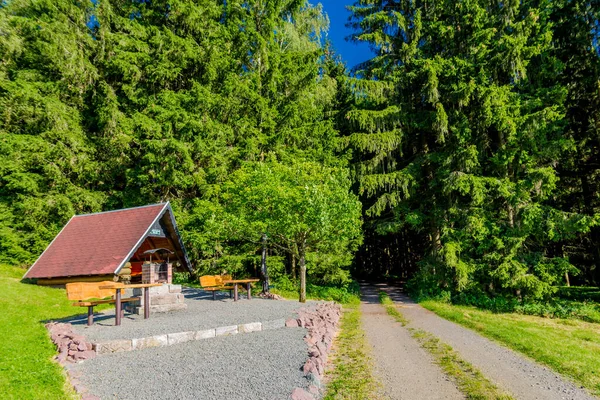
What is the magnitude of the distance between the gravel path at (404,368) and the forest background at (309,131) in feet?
16.1

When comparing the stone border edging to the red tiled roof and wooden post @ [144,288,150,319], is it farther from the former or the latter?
the red tiled roof

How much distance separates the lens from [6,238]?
17266 millimetres

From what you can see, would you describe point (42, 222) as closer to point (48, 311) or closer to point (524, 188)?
point (48, 311)

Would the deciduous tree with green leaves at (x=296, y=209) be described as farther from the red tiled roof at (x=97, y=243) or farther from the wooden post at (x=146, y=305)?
the wooden post at (x=146, y=305)

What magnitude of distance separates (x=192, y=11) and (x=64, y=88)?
8584 millimetres

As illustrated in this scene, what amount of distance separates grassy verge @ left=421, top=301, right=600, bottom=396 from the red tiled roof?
37.4 ft

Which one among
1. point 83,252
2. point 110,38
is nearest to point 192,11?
point 110,38

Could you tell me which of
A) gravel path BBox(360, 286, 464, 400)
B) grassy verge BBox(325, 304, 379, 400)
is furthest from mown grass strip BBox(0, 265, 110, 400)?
gravel path BBox(360, 286, 464, 400)

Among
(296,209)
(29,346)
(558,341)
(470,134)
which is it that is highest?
(470,134)

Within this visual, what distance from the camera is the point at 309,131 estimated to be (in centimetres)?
2089

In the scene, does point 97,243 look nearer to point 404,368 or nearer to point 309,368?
point 309,368

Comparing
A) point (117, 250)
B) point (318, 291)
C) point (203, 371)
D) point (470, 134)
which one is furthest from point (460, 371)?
point (470, 134)

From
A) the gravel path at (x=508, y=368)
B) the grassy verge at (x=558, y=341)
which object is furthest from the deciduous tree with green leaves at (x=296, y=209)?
the grassy verge at (x=558, y=341)

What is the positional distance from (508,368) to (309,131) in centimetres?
1669
